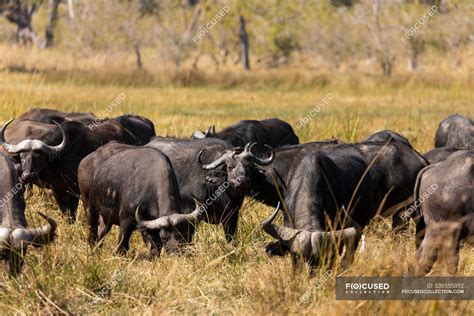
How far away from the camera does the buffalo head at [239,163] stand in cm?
924

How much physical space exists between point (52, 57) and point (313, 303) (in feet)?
85.9

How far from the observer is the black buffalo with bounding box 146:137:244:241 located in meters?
9.57

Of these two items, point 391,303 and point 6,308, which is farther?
point 6,308

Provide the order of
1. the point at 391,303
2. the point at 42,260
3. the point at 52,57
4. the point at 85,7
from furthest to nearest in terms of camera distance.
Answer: the point at 85,7 < the point at 52,57 < the point at 42,260 < the point at 391,303

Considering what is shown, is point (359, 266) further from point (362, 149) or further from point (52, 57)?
point (52, 57)

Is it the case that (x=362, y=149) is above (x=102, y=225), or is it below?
above

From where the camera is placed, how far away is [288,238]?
7230mm

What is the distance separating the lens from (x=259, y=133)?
12578 mm

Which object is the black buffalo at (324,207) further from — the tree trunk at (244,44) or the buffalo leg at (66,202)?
the tree trunk at (244,44)

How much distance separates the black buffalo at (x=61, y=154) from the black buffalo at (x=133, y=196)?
37.1 inches

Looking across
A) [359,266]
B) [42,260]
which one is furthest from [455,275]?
[42,260]

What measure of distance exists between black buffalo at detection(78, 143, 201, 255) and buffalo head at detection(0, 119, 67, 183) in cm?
97

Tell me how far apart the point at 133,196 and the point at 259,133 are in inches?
169

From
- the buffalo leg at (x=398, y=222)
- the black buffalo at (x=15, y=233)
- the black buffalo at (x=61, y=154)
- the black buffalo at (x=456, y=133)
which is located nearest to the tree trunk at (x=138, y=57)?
the black buffalo at (x=456, y=133)
